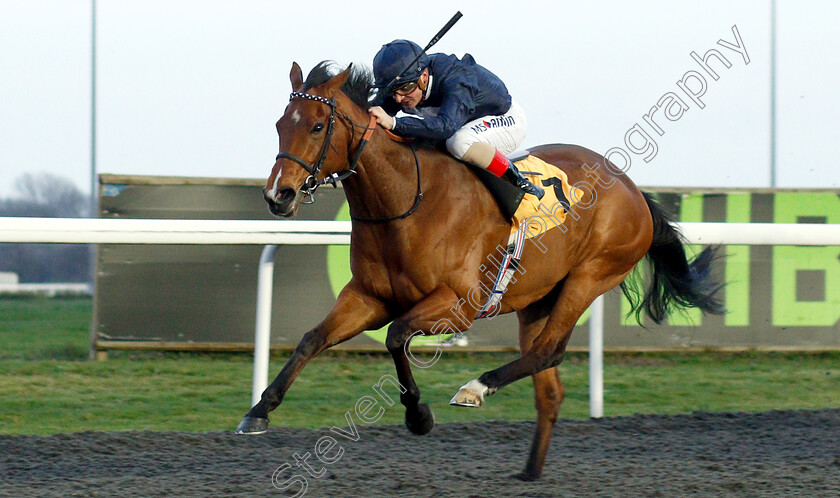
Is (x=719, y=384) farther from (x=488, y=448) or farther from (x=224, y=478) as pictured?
(x=224, y=478)

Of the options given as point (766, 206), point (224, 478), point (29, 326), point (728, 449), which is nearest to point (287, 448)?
point (224, 478)

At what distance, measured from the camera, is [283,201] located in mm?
2852

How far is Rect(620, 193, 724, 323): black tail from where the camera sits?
4617mm

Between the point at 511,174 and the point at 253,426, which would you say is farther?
the point at 511,174

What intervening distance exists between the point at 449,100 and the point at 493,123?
444 millimetres

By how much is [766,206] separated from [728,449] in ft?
11.9

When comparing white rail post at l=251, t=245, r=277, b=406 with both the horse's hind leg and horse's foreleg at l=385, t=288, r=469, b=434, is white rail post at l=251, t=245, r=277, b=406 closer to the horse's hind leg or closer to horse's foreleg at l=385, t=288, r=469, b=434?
horse's foreleg at l=385, t=288, r=469, b=434

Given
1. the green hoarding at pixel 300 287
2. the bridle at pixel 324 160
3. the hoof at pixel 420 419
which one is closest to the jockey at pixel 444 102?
the bridle at pixel 324 160

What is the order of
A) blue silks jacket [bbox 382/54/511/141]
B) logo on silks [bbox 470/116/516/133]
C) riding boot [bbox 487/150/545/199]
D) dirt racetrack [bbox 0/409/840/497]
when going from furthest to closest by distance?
logo on silks [bbox 470/116/516/133], riding boot [bbox 487/150/545/199], blue silks jacket [bbox 382/54/511/141], dirt racetrack [bbox 0/409/840/497]

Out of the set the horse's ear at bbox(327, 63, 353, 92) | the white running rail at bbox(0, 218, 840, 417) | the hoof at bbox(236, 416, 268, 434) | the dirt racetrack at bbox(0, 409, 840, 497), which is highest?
the horse's ear at bbox(327, 63, 353, 92)

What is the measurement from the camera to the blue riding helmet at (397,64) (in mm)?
3430

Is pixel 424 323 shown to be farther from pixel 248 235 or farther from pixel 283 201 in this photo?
pixel 248 235

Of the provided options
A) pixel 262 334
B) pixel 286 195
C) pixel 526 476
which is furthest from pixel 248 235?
pixel 526 476

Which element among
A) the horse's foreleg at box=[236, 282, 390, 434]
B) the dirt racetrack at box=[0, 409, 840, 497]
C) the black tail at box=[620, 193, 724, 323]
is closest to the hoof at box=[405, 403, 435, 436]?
the dirt racetrack at box=[0, 409, 840, 497]
